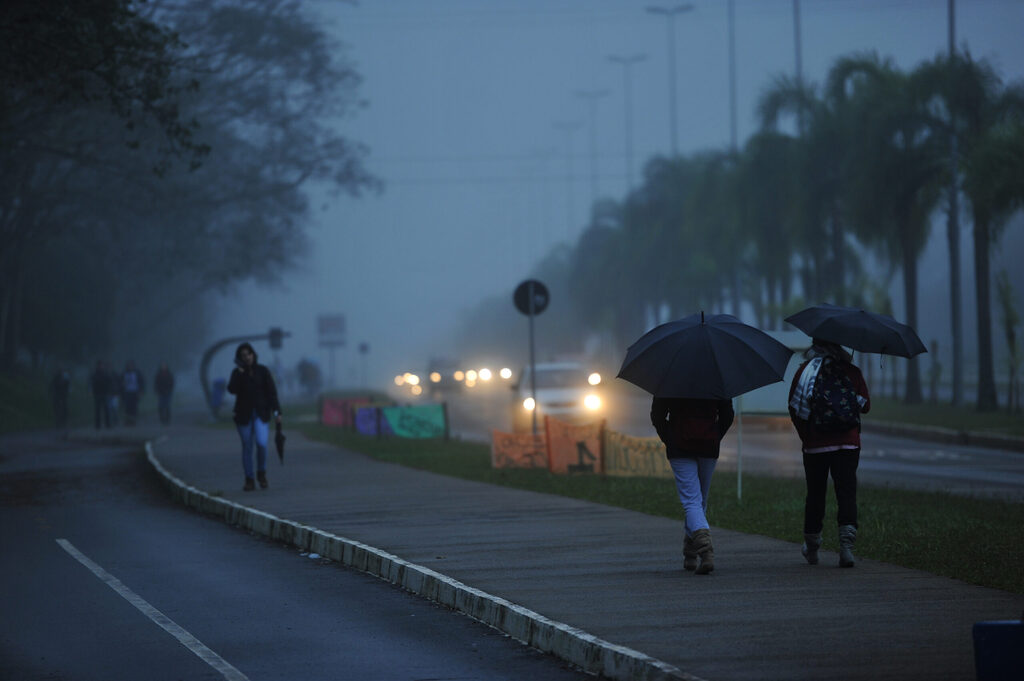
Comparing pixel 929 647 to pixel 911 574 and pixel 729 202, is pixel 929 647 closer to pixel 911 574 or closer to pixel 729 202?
pixel 911 574

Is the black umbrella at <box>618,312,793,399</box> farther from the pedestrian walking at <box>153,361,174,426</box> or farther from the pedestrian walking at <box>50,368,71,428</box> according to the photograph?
the pedestrian walking at <box>50,368,71,428</box>

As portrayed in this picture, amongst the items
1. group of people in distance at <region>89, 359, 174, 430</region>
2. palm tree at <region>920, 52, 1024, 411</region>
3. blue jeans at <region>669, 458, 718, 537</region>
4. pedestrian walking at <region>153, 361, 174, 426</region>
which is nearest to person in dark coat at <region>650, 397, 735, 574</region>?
blue jeans at <region>669, 458, 718, 537</region>

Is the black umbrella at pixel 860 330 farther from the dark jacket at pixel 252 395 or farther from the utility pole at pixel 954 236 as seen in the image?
the utility pole at pixel 954 236

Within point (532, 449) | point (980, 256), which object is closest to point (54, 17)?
point (532, 449)

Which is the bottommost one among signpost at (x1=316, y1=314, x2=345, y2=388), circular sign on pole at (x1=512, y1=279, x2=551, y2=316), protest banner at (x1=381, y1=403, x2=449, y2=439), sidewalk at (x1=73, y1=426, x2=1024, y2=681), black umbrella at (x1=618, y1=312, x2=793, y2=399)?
sidewalk at (x1=73, y1=426, x2=1024, y2=681)

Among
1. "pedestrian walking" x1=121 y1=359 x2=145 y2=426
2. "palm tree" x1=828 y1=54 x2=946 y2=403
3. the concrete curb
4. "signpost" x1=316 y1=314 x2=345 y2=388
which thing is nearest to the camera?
the concrete curb

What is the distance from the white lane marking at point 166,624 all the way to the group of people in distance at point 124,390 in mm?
31941

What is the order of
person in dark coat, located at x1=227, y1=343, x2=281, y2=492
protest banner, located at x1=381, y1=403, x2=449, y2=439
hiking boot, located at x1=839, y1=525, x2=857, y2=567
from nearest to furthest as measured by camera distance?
1. hiking boot, located at x1=839, y1=525, x2=857, y2=567
2. person in dark coat, located at x1=227, y1=343, x2=281, y2=492
3. protest banner, located at x1=381, y1=403, x2=449, y2=439

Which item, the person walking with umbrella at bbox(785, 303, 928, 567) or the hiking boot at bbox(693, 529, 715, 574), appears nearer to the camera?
the hiking boot at bbox(693, 529, 715, 574)

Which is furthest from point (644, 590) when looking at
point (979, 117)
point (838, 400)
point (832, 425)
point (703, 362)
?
point (979, 117)

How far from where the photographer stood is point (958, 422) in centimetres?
3269

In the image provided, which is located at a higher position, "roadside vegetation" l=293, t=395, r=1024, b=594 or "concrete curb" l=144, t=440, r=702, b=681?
"roadside vegetation" l=293, t=395, r=1024, b=594

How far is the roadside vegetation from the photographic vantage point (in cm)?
1092

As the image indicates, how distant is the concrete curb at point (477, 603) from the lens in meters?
7.60
